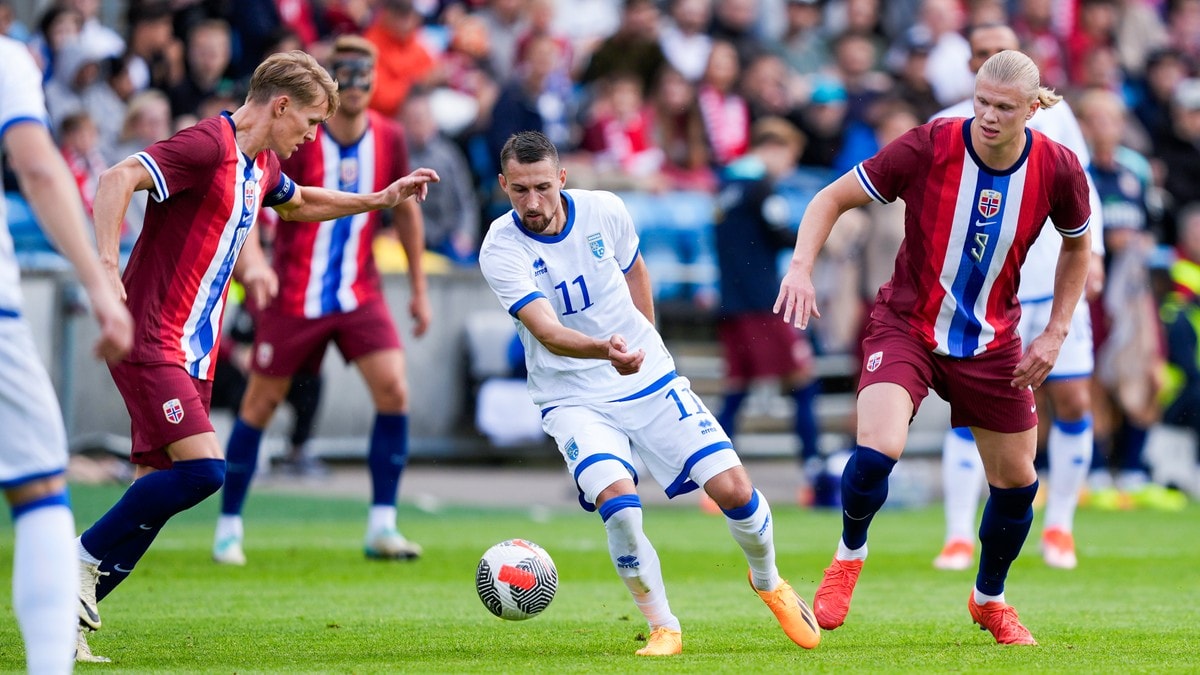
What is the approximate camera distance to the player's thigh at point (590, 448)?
20.9ft

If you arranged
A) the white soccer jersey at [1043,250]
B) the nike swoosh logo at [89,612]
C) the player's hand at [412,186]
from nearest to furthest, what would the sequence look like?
the nike swoosh logo at [89,612], the player's hand at [412,186], the white soccer jersey at [1043,250]

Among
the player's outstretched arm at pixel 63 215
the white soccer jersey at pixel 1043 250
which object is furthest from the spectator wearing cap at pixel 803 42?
the player's outstretched arm at pixel 63 215


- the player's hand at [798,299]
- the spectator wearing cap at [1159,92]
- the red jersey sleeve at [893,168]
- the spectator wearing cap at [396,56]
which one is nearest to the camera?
the player's hand at [798,299]

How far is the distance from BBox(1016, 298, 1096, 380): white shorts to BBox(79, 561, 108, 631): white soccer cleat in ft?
17.2

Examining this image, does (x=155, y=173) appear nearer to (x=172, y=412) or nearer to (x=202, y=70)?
(x=172, y=412)

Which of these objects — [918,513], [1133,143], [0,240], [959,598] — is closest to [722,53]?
[1133,143]

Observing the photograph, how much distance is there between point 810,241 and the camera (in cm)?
654

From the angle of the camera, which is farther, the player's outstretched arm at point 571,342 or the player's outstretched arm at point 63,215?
the player's outstretched arm at point 571,342

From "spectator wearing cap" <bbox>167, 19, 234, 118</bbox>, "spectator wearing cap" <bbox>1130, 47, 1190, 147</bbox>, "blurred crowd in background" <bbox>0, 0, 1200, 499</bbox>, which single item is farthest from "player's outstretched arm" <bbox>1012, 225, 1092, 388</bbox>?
"spectator wearing cap" <bbox>1130, 47, 1190, 147</bbox>

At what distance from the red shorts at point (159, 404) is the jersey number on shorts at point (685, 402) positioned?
185cm

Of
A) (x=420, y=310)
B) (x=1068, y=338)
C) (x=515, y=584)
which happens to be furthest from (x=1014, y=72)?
(x=420, y=310)

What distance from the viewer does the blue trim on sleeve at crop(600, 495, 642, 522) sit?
6289 mm

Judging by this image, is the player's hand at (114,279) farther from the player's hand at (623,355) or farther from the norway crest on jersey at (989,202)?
the norway crest on jersey at (989,202)

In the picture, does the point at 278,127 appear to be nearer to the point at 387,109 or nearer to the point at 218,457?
the point at 218,457
